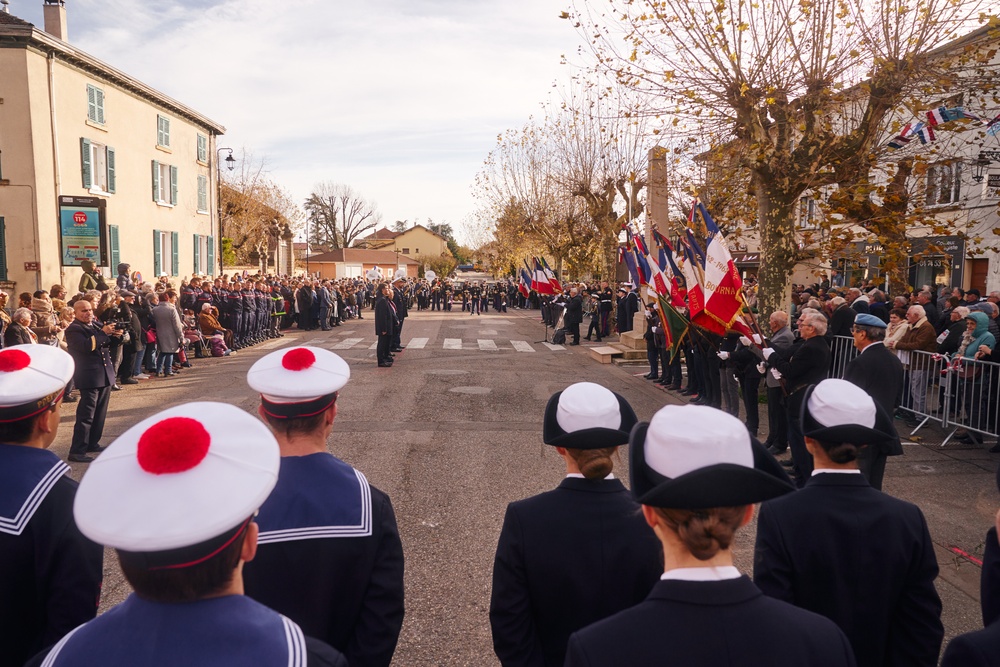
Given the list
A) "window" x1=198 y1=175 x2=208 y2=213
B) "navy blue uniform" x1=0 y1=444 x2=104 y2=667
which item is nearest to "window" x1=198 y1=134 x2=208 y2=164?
"window" x1=198 y1=175 x2=208 y2=213

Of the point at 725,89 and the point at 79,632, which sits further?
the point at 725,89

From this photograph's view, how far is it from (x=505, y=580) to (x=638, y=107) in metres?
13.0

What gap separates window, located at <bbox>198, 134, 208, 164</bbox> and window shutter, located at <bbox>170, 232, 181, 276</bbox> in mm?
4598

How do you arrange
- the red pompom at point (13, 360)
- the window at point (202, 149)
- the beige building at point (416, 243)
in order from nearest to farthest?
the red pompom at point (13, 360)
the window at point (202, 149)
the beige building at point (416, 243)

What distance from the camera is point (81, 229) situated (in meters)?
22.0

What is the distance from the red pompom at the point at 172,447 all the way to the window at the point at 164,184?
98.4 feet

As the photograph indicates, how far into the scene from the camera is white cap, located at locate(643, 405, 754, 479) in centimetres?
181

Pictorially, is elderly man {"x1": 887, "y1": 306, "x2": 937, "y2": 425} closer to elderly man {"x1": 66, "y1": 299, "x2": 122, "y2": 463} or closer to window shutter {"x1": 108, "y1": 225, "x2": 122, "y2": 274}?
elderly man {"x1": 66, "y1": 299, "x2": 122, "y2": 463}

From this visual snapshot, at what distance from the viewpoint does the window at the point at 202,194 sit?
1281 inches

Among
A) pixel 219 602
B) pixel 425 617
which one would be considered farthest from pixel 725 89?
pixel 219 602

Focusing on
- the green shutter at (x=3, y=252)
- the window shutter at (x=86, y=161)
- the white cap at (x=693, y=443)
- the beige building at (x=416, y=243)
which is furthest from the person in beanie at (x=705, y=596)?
the beige building at (x=416, y=243)

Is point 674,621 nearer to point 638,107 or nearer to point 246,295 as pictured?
point 638,107

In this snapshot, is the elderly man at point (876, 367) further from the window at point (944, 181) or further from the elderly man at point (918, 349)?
the window at point (944, 181)

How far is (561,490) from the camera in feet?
8.87
